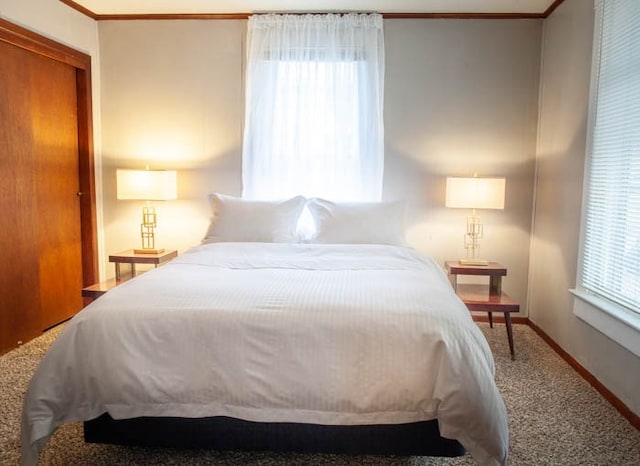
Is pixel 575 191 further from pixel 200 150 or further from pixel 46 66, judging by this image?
pixel 46 66

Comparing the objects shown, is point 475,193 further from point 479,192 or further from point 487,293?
point 487,293

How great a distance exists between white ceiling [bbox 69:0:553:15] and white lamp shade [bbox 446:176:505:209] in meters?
1.30

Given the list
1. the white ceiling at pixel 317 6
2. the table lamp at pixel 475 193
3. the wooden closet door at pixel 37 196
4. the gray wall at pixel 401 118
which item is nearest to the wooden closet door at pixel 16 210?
the wooden closet door at pixel 37 196

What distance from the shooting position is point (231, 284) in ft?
7.06

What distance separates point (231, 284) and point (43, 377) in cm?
79

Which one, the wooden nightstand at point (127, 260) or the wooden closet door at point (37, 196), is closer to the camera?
the wooden closet door at point (37, 196)

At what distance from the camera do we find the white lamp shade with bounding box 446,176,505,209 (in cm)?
339

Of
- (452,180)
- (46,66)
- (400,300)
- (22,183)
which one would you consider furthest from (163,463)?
(46,66)

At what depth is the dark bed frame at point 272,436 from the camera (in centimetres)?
179

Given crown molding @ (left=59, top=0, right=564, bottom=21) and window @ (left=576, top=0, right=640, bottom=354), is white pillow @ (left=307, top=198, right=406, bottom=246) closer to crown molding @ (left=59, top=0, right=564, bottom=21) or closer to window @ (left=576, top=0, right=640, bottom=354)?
window @ (left=576, top=0, right=640, bottom=354)

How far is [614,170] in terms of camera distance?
2570mm

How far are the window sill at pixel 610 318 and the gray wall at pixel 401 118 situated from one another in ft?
3.41

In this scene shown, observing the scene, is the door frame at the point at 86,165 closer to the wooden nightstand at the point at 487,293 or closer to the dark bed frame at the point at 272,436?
the dark bed frame at the point at 272,436

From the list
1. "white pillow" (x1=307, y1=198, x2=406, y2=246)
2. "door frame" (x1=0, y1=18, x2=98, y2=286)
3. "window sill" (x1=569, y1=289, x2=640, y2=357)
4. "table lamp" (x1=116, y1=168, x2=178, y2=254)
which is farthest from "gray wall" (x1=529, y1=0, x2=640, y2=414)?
"door frame" (x1=0, y1=18, x2=98, y2=286)
